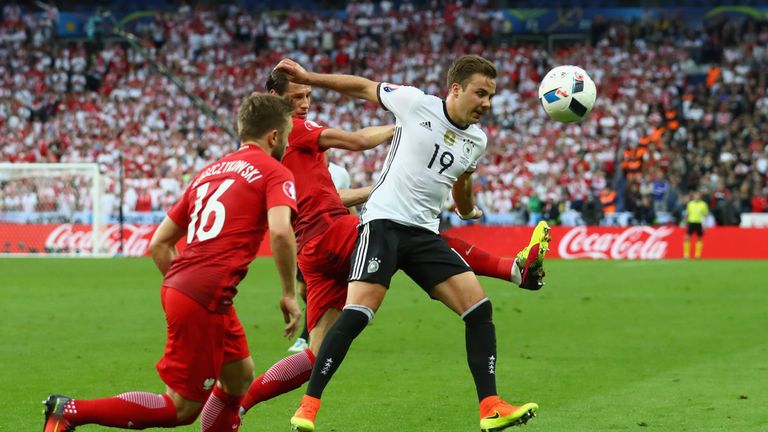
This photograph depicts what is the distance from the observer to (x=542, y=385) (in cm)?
975

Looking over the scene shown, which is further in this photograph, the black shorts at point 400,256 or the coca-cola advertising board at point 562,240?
the coca-cola advertising board at point 562,240

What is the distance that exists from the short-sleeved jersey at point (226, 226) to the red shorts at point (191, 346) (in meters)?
A: 0.05

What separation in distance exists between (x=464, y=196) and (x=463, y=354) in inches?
154

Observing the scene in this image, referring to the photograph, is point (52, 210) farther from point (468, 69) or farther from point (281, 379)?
point (468, 69)

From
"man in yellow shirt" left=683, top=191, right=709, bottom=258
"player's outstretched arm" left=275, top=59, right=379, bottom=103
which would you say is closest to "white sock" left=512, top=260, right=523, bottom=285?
"player's outstretched arm" left=275, top=59, right=379, bottom=103

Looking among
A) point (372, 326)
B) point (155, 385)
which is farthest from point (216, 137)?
point (155, 385)

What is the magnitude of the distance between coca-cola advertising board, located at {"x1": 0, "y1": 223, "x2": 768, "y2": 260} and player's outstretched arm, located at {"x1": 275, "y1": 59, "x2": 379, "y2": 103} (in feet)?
74.5

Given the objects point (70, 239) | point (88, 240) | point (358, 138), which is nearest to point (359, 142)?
point (358, 138)

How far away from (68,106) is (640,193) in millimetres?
20320

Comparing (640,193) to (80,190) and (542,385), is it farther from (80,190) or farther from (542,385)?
(542,385)

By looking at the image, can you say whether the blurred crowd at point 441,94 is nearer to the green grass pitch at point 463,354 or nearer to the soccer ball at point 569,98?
the green grass pitch at point 463,354

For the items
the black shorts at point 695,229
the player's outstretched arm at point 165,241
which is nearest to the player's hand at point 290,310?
the player's outstretched arm at point 165,241

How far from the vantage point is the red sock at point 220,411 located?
6.46m

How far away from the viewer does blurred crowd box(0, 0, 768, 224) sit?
34.2m
